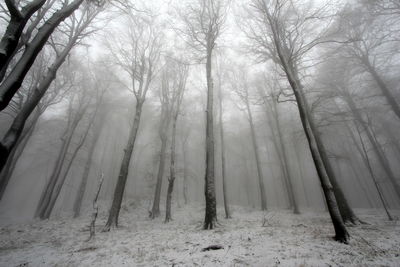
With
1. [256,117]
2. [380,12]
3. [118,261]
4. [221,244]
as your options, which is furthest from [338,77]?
[118,261]

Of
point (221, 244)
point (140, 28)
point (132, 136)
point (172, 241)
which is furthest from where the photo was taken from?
point (140, 28)

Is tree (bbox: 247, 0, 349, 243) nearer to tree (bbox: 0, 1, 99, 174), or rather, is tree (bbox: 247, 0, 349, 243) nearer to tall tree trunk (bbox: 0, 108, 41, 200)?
tree (bbox: 0, 1, 99, 174)

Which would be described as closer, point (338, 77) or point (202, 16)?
point (202, 16)

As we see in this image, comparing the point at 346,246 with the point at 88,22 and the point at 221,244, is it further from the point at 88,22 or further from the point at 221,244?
the point at 88,22

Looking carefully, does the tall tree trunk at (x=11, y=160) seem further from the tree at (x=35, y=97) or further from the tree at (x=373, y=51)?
the tree at (x=373, y=51)

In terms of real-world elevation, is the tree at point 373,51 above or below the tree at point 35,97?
above

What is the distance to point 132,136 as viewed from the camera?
9.39 m

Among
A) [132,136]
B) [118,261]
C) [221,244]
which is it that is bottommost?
[118,261]

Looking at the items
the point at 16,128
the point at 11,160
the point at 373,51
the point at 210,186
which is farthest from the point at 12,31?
the point at 373,51

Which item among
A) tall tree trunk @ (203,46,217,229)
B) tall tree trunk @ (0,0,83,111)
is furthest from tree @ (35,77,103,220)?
tall tree trunk @ (0,0,83,111)

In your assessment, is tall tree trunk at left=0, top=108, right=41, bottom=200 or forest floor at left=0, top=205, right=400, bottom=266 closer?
forest floor at left=0, top=205, right=400, bottom=266

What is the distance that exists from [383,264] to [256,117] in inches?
805

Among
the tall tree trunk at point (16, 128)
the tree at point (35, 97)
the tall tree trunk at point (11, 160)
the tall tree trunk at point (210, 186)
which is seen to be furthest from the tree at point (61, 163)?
the tall tree trunk at point (210, 186)

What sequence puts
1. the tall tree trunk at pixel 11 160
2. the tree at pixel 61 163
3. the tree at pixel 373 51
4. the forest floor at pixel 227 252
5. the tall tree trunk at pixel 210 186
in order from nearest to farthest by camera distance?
the forest floor at pixel 227 252
the tall tree trunk at pixel 210 186
the tree at pixel 373 51
the tall tree trunk at pixel 11 160
the tree at pixel 61 163
